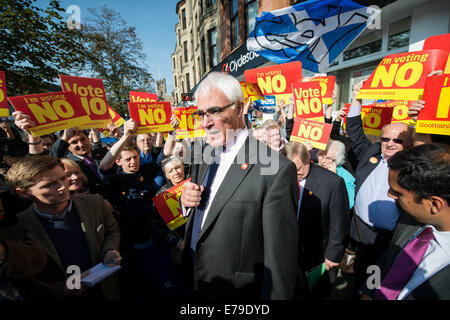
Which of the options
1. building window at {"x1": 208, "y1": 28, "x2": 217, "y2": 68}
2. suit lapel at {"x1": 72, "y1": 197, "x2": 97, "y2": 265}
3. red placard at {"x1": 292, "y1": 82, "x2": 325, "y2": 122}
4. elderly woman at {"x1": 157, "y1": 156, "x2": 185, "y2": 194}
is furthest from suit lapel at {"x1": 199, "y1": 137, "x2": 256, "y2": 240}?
building window at {"x1": 208, "y1": 28, "x2": 217, "y2": 68}

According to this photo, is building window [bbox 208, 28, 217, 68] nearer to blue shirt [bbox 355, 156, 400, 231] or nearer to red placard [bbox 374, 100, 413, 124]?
red placard [bbox 374, 100, 413, 124]

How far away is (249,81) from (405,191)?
3.37m

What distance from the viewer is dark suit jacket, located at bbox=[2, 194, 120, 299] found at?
1.37 meters

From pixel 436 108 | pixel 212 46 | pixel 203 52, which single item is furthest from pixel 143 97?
pixel 203 52

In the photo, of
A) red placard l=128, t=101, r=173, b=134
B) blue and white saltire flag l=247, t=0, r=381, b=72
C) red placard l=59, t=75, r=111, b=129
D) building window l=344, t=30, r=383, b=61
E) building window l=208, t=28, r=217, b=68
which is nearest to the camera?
red placard l=59, t=75, r=111, b=129

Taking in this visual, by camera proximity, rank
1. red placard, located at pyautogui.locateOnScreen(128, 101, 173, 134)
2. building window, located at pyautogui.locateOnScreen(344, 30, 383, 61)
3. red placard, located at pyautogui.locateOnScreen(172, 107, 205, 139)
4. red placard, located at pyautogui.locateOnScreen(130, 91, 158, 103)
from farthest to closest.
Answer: building window, located at pyautogui.locateOnScreen(344, 30, 383, 61) → red placard, located at pyautogui.locateOnScreen(172, 107, 205, 139) → red placard, located at pyautogui.locateOnScreen(130, 91, 158, 103) → red placard, located at pyautogui.locateOnScreen(128, 101, 173, 134)

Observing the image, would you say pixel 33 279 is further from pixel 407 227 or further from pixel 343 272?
pixel 343 272

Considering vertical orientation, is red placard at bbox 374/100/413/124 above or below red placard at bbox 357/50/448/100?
below

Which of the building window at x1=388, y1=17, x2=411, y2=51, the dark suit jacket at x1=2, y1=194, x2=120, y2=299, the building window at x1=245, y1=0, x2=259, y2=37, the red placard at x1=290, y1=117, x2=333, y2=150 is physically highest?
the building window at x1=245, y1=0, x2=259, y2=37

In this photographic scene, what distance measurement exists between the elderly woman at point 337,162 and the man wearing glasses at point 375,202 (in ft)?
0.48

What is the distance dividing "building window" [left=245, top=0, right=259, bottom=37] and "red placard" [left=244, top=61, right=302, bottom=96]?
7.34m

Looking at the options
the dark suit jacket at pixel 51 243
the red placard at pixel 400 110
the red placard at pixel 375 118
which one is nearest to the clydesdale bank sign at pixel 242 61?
the red placard at pixel 375 118

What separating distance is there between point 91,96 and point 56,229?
70.4 inches
